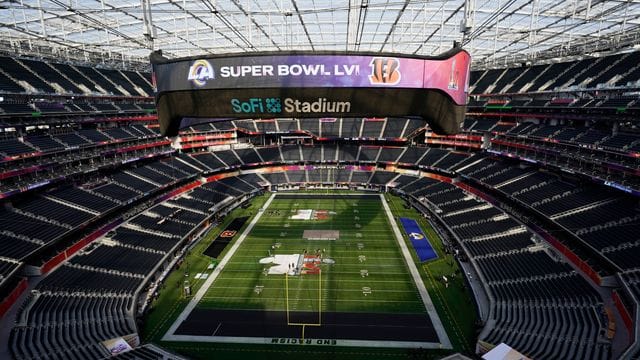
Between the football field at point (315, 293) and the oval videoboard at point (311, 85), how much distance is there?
1618cm

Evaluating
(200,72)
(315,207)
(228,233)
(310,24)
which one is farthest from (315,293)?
(310,24)

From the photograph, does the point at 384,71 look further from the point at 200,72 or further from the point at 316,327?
the point at 316,327

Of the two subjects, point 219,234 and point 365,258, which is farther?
point 219,234

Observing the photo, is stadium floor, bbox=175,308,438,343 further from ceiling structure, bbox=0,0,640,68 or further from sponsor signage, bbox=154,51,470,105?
ceiling structure, bbox=0,0,640,68

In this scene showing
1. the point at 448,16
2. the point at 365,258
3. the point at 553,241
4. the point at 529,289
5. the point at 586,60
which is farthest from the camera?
the point at 586,60

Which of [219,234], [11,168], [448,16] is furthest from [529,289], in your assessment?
[11,168]

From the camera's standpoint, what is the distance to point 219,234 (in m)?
37.9

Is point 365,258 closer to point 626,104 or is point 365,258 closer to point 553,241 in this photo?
point 553,241

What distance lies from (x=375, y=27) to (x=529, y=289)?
96.3 ft

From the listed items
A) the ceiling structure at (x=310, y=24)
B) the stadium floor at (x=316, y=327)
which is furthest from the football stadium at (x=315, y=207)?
the ceiling structure at (x=310, y=24)

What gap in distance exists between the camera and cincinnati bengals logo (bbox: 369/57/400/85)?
895 cm

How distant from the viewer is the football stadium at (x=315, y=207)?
9820 millimetres

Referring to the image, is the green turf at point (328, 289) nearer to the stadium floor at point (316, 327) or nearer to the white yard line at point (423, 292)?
the white yard line at point (423, 292)

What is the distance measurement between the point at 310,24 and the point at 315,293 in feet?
88.8
